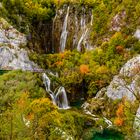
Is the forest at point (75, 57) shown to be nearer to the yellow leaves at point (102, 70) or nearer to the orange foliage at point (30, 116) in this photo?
the yellow leaves at point (102, 70)

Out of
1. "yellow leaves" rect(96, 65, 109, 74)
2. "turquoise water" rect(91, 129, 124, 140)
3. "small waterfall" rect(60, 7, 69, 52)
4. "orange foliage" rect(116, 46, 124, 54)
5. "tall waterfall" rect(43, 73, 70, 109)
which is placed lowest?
"turquoise water" rect(91, 129, 124, 140)

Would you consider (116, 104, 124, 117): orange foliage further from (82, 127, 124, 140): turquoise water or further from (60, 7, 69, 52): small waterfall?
(60, 7, 69, 52): small waterfall

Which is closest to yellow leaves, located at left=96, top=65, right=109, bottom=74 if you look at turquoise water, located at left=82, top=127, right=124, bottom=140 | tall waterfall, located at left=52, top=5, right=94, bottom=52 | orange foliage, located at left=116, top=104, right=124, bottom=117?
tall waterfall, located at left=52, top=5, right=94, bottom=52

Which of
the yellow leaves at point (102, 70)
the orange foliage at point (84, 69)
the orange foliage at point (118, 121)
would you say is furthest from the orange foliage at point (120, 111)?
the orange foliage at point (84, 69)

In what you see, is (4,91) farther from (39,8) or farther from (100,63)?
(39,8)

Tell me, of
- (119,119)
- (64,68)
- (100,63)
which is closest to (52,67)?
(64,68)

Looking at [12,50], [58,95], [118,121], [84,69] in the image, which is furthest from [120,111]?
[12,50]

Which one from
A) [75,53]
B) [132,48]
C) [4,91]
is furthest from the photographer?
[75,53]

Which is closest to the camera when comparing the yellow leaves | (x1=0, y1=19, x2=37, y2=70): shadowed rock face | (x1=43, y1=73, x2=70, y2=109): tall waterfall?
(x1=43, y1=73, x2=70, y2=109): tall waterfall
